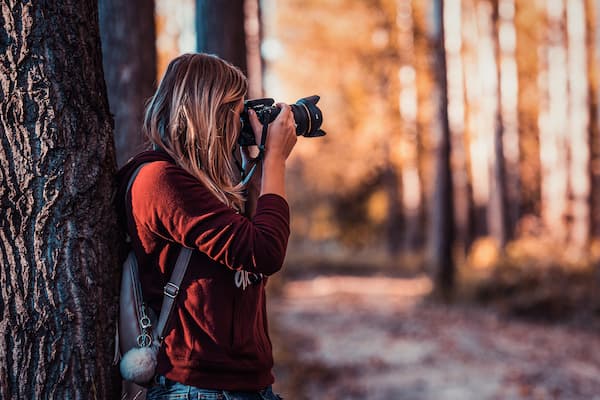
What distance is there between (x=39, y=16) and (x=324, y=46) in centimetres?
2281

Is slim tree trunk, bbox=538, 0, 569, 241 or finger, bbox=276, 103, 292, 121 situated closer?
finger, bbox=276, 103, 292, 121

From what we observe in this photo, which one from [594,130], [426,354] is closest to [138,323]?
[426,354]

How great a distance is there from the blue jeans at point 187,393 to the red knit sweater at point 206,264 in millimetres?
24

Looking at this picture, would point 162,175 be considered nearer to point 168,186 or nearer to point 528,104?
point 168,186

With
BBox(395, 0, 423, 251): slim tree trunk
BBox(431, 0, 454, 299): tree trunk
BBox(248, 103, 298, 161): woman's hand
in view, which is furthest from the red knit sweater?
BBox(395, 0, 423, 251): slim tree trunk

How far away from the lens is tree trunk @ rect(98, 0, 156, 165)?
5762 mm

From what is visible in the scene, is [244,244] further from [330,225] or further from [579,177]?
[330,225]

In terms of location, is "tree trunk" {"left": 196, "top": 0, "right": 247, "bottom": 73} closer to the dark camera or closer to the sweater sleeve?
the dark camera

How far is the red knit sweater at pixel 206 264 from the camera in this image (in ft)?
8.05

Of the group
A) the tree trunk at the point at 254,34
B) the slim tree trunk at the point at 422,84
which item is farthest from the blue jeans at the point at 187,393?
the slim tree trunk at the point at 422,84

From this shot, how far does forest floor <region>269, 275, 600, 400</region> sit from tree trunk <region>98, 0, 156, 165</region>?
9.72 ft

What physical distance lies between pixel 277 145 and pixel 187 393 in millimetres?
910

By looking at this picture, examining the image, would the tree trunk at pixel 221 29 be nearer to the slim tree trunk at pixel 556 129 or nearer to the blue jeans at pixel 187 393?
the blue jeans at pixel 187 393

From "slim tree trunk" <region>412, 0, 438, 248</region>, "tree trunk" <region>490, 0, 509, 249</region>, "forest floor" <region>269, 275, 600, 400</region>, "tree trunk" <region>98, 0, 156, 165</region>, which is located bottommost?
"forest floor" <region>269, 275, 600, 400</region>
